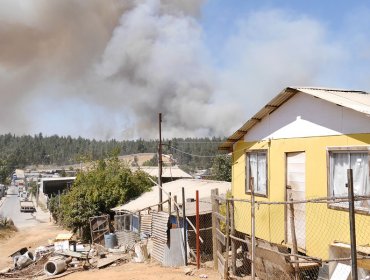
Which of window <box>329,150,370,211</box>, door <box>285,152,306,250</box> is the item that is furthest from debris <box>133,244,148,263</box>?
window <box>329,150,370,211</box>

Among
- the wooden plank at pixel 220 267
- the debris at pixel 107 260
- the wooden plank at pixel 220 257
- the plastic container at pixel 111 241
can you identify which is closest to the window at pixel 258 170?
the wooden plank at pixel 220 257

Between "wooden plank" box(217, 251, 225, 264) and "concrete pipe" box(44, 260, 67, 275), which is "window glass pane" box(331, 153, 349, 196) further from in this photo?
"concrete pipe" box(44, 260, 67, 275)

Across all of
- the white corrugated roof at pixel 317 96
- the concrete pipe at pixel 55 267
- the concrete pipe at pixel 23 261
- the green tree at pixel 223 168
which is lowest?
the concrete pipe at pixel 23 261

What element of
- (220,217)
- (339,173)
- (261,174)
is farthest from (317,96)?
(220,217)

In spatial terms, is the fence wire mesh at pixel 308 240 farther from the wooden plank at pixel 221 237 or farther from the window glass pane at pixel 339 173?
the wooden plank at pixel 221 237

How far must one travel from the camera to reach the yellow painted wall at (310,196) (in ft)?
32.3

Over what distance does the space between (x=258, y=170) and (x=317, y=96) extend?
3672mm

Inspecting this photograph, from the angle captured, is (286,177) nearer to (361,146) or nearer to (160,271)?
(361,146)

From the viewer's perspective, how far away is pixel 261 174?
13.3m

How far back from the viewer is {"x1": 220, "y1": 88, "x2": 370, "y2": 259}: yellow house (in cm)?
965

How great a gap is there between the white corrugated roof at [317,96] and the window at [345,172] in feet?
3.62

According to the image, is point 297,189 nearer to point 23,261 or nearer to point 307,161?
point 307,161

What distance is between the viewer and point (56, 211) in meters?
50.4

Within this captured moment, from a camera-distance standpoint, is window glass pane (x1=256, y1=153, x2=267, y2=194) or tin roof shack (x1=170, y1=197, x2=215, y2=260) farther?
tin roof shack (x1=170, y1=197, x2=215, y2=260)
